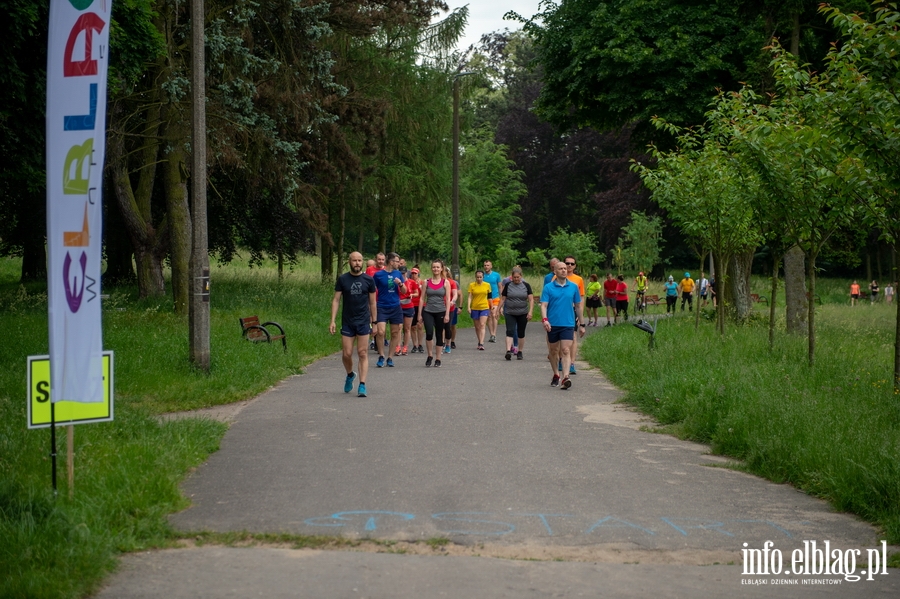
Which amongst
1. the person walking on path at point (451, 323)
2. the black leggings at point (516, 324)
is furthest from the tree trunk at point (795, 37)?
the person walking on path at point (451, 323)

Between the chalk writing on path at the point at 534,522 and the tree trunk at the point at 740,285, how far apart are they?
21.4m

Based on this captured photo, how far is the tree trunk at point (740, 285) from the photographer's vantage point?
92.4 feet

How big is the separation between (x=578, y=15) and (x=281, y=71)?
362 inches

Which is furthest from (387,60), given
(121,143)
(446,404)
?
(446,404)

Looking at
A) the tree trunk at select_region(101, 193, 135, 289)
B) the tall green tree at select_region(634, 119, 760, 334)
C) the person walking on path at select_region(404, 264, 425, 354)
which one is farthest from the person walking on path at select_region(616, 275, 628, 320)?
the tree trunk at select_region(101, 193, 135, 289)

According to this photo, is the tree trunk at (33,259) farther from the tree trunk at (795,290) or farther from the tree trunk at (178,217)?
the tree trunk at (795,290)

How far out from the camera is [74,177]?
21.4 feet

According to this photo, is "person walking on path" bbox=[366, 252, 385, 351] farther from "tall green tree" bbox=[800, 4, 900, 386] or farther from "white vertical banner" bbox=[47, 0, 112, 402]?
"white vertical banner" bbox=[47, 0, 112, 402]

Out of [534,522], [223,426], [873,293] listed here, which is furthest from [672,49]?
[873,293]

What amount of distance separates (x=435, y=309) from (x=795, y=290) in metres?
10.7

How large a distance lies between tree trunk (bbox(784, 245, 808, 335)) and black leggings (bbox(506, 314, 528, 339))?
26.9 ft

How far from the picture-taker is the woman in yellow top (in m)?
20.6

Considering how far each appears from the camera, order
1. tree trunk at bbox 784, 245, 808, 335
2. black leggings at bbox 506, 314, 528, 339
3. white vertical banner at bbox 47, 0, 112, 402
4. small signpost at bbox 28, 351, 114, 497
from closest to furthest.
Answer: white vertical banner at bbox 47, 0, 112, 402
small signpost at bbox 28, 351, 114, 497
black leggings at bbox 506, 314, 528, 339
tree trunk at bbox 784, 245, 808, 335

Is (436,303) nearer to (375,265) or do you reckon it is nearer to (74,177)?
(375,265)
